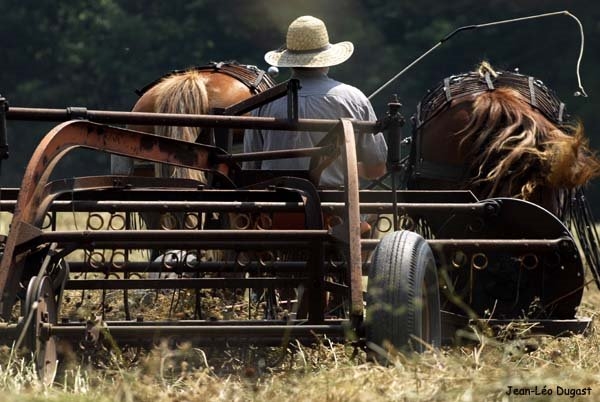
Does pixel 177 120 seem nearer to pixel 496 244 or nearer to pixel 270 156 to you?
pixel 270 156

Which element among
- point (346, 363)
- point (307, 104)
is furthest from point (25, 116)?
point (307, 104)

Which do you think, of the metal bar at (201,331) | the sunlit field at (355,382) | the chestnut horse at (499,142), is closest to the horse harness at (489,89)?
the chestnut horse at (499,142)

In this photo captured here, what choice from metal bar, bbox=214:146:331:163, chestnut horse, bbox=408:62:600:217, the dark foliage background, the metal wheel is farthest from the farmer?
the dark foliage background

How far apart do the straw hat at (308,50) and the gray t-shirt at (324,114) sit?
0.25 feet

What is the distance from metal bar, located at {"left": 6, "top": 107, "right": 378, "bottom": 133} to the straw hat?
1713mm

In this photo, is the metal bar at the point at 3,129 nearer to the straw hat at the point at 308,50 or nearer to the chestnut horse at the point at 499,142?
the straw hat at the point at 308,50

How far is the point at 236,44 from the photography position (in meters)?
29.2

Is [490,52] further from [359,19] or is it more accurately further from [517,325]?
[517,325]

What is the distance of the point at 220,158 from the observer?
6.37m

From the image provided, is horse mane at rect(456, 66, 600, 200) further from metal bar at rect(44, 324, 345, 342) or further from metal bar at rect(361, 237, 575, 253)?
metal bar at rect(44, 324, 345, 342)

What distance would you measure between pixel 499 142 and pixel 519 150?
0.49ft

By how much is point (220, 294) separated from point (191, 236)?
8.15 feet

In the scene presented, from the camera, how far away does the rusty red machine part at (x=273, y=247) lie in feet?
15.2

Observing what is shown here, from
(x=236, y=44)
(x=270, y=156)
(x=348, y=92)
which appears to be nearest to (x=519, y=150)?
(x=348, y=92)
